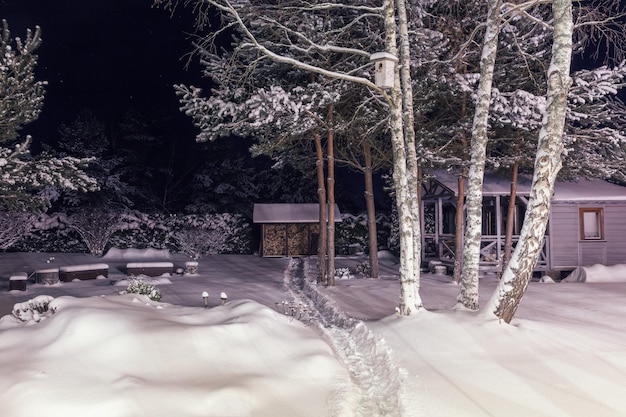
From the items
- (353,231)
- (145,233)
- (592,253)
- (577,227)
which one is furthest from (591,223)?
(145,233)

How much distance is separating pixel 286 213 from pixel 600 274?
17.6m

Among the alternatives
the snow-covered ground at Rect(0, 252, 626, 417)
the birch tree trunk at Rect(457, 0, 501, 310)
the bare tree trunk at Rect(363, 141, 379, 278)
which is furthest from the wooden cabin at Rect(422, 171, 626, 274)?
the birch tree trunk at Rect(457, 0, 501, 310)

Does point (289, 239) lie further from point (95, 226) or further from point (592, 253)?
point (592, 253)

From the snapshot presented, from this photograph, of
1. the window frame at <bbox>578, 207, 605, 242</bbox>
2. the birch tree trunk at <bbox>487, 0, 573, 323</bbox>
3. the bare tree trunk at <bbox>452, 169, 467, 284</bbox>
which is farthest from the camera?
the window frame at <bbox>578, 207, 605, 242</bbox>

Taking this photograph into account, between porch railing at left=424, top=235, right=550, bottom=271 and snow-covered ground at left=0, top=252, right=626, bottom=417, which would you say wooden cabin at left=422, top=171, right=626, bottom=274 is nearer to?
porch railing at left=424, top=235, right=550, bottom=271

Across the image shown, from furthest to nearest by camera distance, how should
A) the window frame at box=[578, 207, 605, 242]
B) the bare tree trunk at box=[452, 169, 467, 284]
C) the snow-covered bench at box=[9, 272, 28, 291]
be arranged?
1. the window frame at box=[578, 207, 605, 242]
2. the bare tree trunk at box=[452, 169, 467, 284]
3. the snow-covered bench at box=[9, 272, 28, 291]

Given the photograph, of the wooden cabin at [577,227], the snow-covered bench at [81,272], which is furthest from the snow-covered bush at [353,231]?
the snow-covered bench at [81,272]

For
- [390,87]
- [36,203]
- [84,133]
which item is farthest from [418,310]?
[84,133]

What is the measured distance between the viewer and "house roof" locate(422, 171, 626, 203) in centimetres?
1839

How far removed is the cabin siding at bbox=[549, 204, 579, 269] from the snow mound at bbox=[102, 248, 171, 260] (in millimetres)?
18110

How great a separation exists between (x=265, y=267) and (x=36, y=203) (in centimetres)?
1191

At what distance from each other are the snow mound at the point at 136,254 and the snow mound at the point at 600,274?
1884cm

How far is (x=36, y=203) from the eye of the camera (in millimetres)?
13000

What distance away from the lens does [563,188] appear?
754 inches
